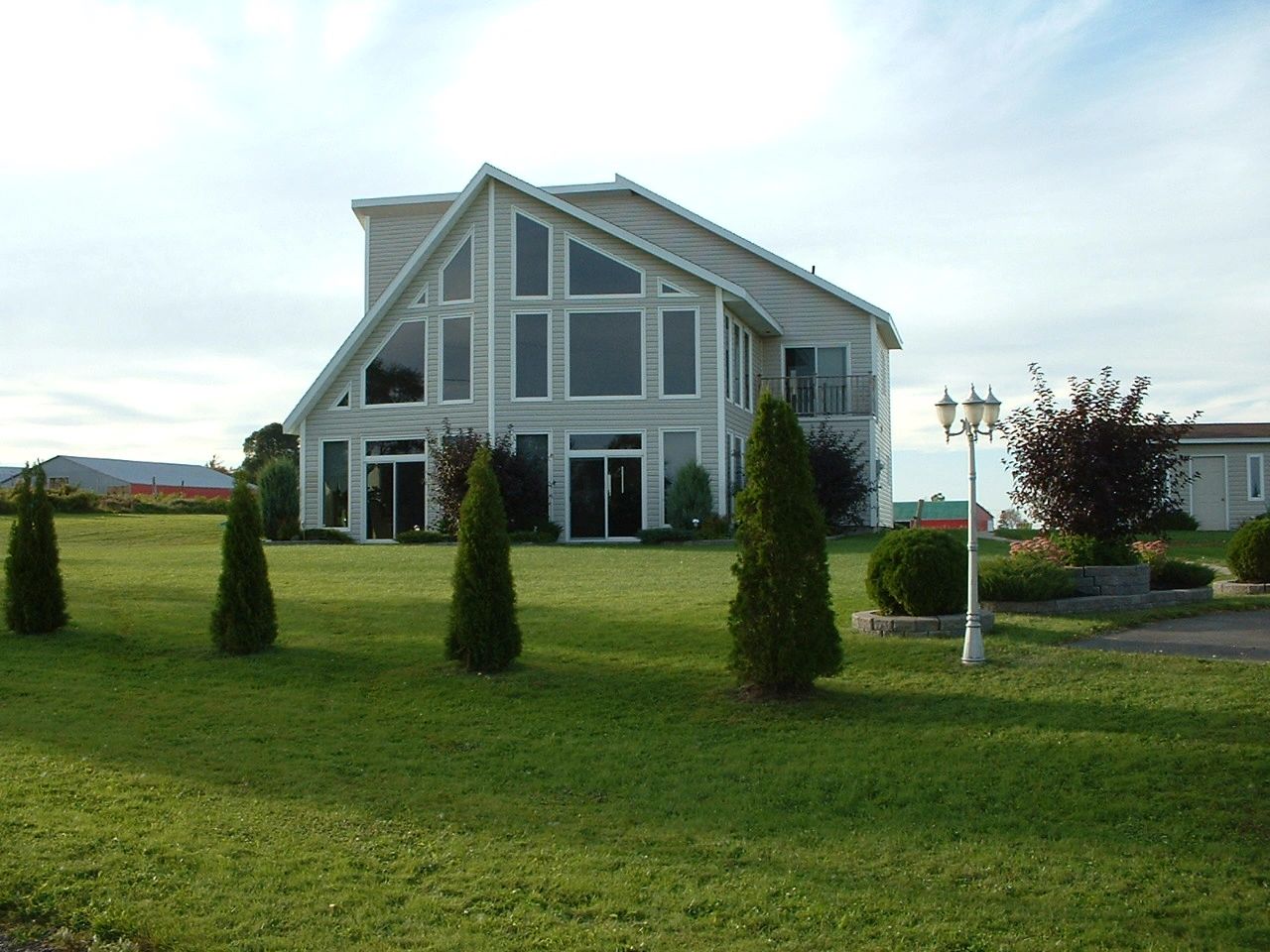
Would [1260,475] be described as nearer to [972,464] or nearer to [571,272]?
[571,272]

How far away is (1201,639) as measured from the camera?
11914 millimetres

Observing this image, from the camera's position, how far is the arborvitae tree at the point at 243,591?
12.2 m

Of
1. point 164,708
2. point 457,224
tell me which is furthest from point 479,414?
point 164,708

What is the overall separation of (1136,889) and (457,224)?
2461 centimetres

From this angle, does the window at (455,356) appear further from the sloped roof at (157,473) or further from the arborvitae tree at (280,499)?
the sloped roof at (157,473)

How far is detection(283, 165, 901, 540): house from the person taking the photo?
27562mm

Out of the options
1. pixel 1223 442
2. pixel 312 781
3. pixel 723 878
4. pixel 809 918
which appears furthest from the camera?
pixel 1223 442

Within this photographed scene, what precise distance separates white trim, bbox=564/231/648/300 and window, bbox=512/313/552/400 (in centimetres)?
85

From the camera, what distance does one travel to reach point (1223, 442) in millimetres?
35375

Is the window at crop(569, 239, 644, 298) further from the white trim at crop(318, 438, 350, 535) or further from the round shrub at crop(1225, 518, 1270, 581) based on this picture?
the round shrub at crop(1225, 518, 1270, 581)

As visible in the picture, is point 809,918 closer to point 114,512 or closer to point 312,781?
point 312,781

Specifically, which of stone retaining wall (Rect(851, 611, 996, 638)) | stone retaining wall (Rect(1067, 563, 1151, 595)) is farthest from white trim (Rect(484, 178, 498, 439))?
stone retaining wall (Rect(851, 611, 996, 638))

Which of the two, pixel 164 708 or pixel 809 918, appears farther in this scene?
pixel 164 708

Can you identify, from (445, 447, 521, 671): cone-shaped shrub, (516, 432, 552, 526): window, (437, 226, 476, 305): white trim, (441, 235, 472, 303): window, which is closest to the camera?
(445, 447, 521, 671): cone-shaped shrub
